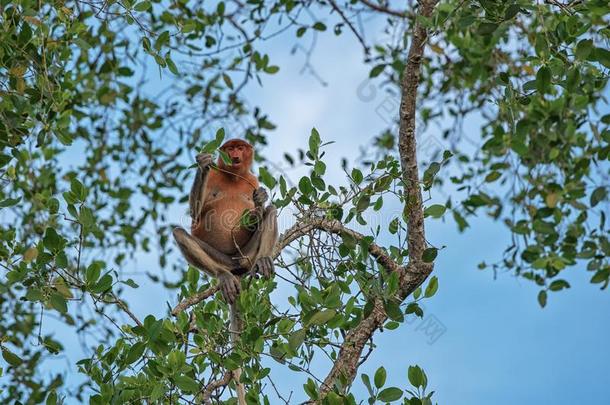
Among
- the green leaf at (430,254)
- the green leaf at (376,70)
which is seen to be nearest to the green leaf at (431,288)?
the green leaf at (430,254)

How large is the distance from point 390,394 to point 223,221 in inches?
112

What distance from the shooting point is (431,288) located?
3713mm

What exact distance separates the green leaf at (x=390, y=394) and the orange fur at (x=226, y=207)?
8.70 ft

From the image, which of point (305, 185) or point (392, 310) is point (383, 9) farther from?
point (392, 310)

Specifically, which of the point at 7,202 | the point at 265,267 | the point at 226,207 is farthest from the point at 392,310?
the point at 226,207

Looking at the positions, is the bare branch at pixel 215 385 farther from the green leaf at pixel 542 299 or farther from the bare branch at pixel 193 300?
the green leaf at pixel 542 299

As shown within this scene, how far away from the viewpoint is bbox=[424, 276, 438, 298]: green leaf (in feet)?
12.2

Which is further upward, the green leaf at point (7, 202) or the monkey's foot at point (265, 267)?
the monkey's foot at point (265, 267)

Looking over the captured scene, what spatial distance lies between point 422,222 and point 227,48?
322 cm

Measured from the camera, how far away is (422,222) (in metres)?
4.09

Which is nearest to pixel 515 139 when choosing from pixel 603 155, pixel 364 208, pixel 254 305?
pixel 603 155

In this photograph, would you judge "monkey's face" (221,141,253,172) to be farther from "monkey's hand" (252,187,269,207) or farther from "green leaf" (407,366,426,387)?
"green leaf" (407,366,426,387)

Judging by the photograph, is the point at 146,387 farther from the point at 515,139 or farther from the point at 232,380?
the point at 515,139

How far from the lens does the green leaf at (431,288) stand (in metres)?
3.71
